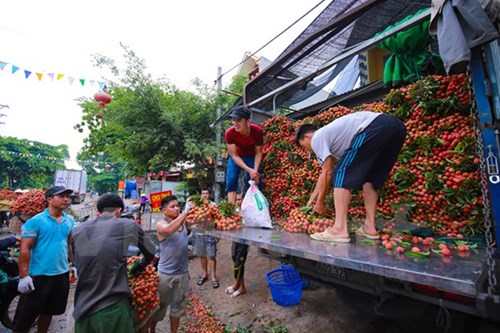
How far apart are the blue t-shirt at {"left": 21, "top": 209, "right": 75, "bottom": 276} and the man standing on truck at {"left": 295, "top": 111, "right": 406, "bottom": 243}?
3.87m

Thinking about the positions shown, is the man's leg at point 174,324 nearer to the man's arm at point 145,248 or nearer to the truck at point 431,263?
the man's arm at point 145,248

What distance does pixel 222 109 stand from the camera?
10695mm

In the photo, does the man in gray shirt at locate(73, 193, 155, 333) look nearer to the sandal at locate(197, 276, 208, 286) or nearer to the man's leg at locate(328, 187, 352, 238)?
the man's leg at locate(328, 187, 352, 238)

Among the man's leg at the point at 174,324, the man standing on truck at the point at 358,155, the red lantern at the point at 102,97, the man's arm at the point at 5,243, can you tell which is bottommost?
the man's leg at the point at 174,324

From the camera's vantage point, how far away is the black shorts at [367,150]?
7.37 feet

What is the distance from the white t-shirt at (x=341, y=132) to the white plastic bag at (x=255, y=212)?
1199mm

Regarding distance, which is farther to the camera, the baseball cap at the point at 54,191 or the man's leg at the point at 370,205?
the baseball cap at the point at 54,191

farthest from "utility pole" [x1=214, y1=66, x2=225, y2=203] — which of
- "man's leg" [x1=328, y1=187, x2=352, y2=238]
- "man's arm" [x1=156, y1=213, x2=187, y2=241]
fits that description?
"man's leg" [x1=328, y1=187, x2=352, y2=238]

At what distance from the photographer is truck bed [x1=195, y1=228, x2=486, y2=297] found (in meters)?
1.28

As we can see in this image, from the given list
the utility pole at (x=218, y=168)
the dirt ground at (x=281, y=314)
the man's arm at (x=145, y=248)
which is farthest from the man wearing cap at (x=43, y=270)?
the utility pole at (x=218, y=168)

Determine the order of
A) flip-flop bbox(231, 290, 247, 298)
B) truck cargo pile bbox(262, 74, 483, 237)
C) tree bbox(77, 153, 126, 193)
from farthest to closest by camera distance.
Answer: tree bbox(77, 153, 126, 193) < flip-flop bbox(231, 290, 247, 298) < truck cargo pile bbox(262, 74, 483, 237)

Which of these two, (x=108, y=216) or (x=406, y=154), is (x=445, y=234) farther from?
(x=108, y=216)

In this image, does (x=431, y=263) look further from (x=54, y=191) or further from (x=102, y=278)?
(x=54, y=191)

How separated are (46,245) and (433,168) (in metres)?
5.34
